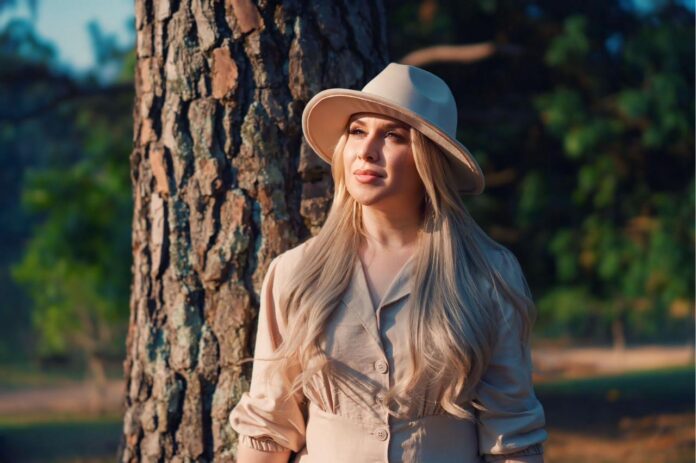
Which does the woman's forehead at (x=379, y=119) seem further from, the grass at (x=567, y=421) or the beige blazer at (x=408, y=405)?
the grass at (x=567, y=421)

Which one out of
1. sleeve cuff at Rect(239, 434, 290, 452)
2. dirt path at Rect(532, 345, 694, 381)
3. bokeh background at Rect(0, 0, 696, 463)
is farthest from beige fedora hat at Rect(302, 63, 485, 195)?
dirt path at Rect(532, 345, 694, 381)

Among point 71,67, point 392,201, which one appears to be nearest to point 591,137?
point 71,67

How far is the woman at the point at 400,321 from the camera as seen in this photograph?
7.18ft

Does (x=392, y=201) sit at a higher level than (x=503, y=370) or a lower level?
higher

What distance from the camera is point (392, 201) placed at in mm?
2285

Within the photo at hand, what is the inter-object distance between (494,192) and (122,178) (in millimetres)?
3546

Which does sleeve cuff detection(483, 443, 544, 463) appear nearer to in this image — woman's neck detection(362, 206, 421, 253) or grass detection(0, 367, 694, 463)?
woman's neck detection(362, 206, 421, 253)

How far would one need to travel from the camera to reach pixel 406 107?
2186mm

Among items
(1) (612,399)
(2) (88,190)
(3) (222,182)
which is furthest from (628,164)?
(3) (222,182)

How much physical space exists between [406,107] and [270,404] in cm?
81

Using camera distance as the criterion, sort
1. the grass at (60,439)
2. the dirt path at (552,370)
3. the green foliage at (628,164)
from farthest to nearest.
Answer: the dirt path at (552,370), the grass at (60,439), the green foliage at (628,164)

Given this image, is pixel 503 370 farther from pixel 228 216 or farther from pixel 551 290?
pixel 551 290

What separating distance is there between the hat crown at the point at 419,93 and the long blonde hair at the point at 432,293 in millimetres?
61

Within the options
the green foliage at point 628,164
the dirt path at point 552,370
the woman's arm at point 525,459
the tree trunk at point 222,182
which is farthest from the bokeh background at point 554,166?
the woman's arm at point 525,459
